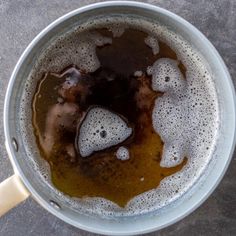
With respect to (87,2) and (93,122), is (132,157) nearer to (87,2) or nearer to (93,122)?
(93,122)

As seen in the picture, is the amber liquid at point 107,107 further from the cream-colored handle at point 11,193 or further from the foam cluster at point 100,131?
the cream-colored handle at point 11,193

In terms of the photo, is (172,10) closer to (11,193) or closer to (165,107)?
(165,107)

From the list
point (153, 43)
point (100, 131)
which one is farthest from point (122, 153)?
point (153, 43)

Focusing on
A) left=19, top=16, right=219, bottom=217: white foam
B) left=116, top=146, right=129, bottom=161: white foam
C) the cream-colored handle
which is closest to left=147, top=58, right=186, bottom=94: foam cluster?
left=19, top=16, right=219, bottom=217: white foam

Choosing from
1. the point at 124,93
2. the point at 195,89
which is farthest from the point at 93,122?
the point at 195,89

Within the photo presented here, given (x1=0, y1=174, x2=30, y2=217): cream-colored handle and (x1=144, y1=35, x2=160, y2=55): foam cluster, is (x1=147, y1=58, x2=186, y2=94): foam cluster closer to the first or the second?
(x1=144, y1=35, x2=160, y2=55): foam cluster

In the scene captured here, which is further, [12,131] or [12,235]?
[12,235]
